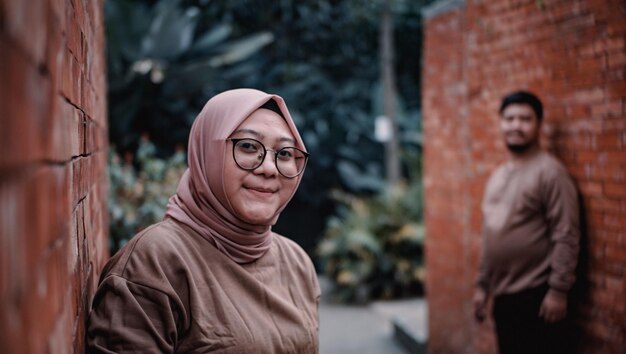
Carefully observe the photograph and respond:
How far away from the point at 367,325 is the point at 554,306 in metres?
4.66

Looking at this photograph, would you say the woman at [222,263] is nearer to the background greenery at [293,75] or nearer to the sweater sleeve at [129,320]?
the sweater sleeve at [129,320]

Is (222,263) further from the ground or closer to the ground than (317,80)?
closer to the ground

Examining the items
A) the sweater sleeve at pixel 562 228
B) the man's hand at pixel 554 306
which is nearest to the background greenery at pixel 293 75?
the sweater sleeve at pixel 562 228

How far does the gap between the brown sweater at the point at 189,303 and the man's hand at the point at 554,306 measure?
7.84 feet

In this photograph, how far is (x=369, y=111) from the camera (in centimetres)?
1527

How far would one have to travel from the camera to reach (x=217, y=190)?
2.20 metres

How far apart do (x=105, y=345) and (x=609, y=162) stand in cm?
336

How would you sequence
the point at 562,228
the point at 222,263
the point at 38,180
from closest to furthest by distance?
1. the point at 38,180
2. the point at 222,263
3. the point at 562,228

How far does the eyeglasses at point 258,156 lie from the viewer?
2.20 meters

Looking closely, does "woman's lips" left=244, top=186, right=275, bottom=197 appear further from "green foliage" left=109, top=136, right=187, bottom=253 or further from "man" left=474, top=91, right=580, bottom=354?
"green foliage" left=109, top=136, right=187, bottom=253

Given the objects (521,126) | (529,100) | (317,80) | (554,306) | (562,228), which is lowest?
(554,306)

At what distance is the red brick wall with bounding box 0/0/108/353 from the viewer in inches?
33.9

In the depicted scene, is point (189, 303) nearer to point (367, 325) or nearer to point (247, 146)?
point (247, 146)

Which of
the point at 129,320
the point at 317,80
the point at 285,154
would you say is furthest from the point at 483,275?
the point at 317,80
